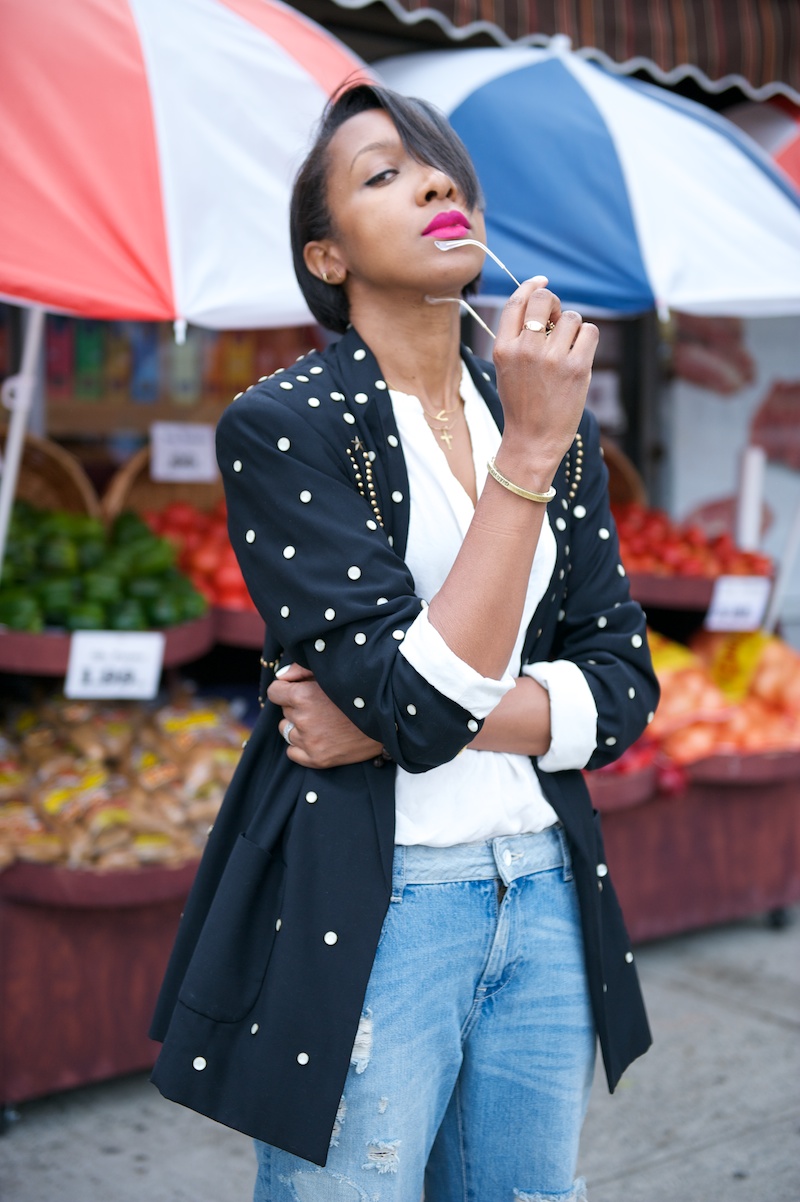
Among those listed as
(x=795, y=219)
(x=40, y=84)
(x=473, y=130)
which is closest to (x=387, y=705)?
(x=40, y=84)

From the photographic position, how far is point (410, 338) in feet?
5.49

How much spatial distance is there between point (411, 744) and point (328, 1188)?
1.78ft

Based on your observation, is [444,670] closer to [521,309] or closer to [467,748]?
[467,748]

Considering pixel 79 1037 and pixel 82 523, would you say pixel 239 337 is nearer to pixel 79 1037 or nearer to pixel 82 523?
pixel 82 523

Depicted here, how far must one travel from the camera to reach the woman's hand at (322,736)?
1.50 m

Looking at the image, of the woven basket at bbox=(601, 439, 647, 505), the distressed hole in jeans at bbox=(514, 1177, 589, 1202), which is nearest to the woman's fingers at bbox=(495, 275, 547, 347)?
the distressed hole in jeans at bbox=(514, 1177, 589, 1202)

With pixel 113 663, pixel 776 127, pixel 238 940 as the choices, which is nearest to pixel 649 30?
pixel 776 127

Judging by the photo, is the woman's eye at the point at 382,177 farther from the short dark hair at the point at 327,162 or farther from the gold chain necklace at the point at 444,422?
the gold chain necklace at the point at 444,422

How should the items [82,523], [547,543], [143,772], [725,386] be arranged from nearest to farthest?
1. [547,543]
2. [143,772]
3. [82,523]
4. [725,386]

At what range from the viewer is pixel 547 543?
64.6 inches

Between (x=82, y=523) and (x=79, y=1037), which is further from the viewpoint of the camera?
(x=82, y=523)

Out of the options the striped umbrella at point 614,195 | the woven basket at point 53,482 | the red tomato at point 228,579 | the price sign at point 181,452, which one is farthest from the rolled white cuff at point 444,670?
the price sign at point 181,452

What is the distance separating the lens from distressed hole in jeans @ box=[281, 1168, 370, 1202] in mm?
1480

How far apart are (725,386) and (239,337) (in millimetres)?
2793
